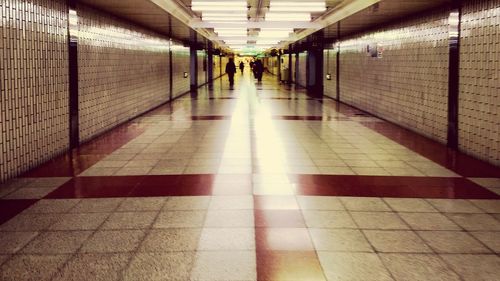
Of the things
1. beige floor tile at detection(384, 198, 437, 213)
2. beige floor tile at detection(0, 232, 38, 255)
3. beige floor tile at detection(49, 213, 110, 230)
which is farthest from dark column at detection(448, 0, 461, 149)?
beige floor tile at detection(0, 232, 38, 255)

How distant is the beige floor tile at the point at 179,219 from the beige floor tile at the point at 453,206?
2362mm

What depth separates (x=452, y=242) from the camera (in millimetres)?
4027

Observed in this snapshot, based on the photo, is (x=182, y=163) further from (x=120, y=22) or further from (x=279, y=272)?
(x=120, y=22)

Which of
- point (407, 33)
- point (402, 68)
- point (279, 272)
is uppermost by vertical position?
point (407, 33)

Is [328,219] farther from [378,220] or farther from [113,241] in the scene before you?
[113,241]

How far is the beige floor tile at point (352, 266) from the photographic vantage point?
3327 millimetres

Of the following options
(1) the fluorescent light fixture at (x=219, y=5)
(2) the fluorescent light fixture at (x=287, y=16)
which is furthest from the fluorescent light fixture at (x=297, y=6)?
(2) the fluorescent light fixture at (x=287, y=16)

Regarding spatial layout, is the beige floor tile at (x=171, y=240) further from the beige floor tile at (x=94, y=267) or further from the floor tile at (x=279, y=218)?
the floor tile at (x=279, y=218)

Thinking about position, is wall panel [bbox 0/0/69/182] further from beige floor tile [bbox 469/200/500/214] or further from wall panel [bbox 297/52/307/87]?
wall panel [bbox 297/52/307/87]

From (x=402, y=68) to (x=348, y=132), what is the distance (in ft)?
7.87

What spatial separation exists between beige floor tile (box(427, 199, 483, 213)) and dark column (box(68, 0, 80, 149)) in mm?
5883

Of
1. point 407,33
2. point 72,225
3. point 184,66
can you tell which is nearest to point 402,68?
point 407,33

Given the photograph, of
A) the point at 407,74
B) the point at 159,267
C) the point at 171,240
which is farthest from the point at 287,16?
the point at 159,267

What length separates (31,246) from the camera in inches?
153
